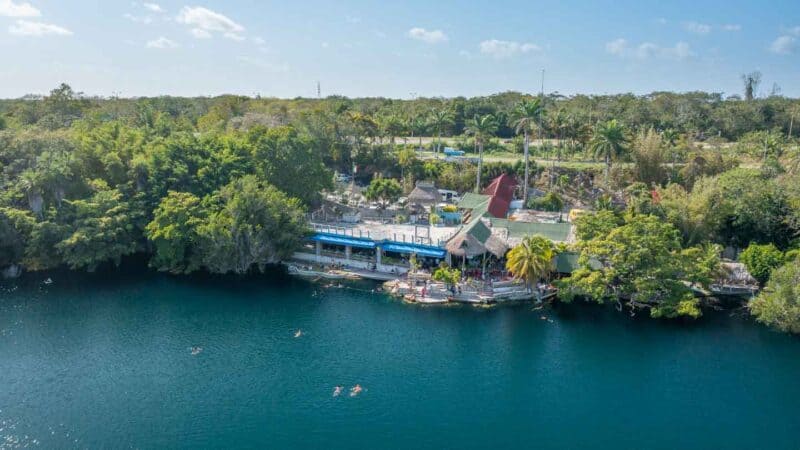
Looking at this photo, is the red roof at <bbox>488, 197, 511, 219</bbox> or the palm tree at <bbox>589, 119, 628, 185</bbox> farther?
the palm tree at <bbox>589, 119, 628, 185</bbox>

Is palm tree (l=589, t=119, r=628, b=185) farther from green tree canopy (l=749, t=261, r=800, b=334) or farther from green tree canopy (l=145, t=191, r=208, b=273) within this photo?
green tree canopy (l=145, t=191, r=208, b=273)

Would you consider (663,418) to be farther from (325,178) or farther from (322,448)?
(325,178)

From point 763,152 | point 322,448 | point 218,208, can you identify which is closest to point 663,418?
point 322,448

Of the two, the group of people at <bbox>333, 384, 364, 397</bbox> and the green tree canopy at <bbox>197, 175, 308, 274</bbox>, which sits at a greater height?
the green tree canopy at <bbox>197, 175, 308, 274</bbox>

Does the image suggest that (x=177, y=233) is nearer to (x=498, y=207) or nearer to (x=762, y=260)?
(x=498, y=207)

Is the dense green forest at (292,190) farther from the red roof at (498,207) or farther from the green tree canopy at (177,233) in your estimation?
the red roof at (498,207)

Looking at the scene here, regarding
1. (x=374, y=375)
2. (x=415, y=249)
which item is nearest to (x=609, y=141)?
(x=415, y=249)

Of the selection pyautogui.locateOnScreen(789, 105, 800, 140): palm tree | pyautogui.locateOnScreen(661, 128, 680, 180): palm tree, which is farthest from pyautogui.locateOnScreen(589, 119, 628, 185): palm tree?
pyautogui.locateOnScreen(789, 105, 800, 140): palm tree
